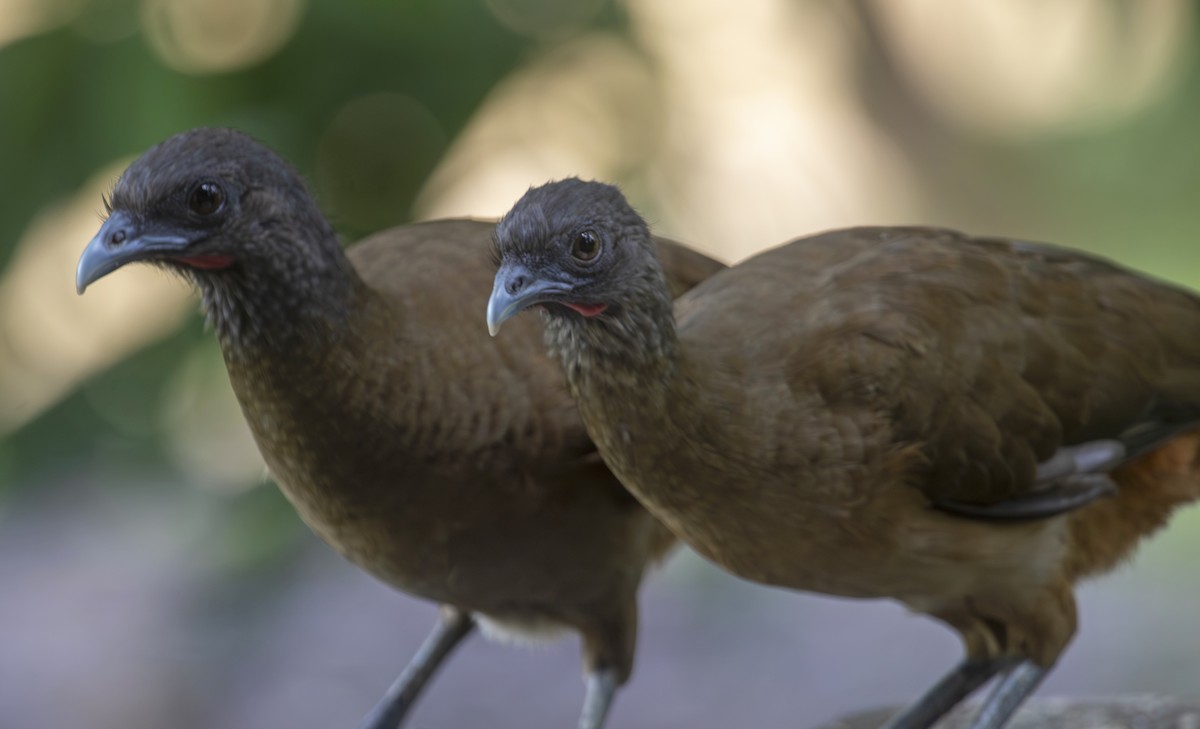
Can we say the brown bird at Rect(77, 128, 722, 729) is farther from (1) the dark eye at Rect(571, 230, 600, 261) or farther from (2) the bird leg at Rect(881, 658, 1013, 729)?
(2) the bird leg at Rect(881, 658, 1013, 729)

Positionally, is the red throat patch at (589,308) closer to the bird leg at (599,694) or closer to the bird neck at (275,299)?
the bird neck at (275,299)

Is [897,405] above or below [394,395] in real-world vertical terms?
above

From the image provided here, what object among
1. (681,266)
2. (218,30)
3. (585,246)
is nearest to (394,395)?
(585,246)

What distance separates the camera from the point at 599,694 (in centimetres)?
344

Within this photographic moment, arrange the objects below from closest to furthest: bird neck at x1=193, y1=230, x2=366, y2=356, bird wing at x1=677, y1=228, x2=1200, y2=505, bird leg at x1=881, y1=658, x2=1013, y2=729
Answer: bird neck at x1=193, y1=230, x2=366, y2=356, bird wing at x1=677, y1=228, x2=1200, y2=505, bird leg at x1=881, y1=658, x2=1013, y2=729

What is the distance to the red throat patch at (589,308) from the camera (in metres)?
2.68

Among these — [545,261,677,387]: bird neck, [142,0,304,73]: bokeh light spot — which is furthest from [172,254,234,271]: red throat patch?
[142,0,304,73]: bokeh light spot

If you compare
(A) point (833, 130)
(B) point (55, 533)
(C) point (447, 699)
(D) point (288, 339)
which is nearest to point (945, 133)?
(A) point (833, 130)

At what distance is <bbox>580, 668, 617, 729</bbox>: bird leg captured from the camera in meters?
3.42

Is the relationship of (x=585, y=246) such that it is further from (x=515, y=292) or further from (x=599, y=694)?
(x=599, y=694)

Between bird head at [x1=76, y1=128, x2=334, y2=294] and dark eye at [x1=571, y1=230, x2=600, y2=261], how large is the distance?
0.54m

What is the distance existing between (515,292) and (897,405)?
810 millimetres

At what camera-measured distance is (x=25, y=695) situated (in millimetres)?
5969

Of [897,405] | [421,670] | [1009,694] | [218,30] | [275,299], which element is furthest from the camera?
[218,30]
